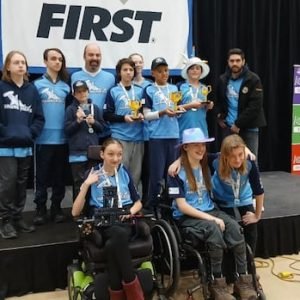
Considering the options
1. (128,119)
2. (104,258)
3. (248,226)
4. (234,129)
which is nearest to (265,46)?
(234,129)

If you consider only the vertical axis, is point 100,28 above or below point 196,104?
above

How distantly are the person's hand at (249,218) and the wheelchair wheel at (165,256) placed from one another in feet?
1.77

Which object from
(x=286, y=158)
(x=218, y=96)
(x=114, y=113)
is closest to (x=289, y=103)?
(x=286, y=158)

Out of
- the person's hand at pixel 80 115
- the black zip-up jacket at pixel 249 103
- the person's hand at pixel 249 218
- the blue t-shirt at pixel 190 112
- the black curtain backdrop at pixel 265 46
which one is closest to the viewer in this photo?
the person's hand at pixel 249 218

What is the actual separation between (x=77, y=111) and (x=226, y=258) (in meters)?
1.33

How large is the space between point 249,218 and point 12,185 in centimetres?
145

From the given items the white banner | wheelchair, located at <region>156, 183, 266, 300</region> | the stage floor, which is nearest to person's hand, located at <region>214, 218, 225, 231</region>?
wheelchair, located at <region>156, 183, 266, 300</region>

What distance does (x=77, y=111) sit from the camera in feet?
9.78

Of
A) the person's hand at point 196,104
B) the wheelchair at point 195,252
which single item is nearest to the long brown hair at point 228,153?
the wheelchair at point 195,252

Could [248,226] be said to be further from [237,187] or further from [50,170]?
[50,170]

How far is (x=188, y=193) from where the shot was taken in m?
2.68

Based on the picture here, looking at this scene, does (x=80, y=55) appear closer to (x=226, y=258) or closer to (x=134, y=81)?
(x=134, y=81)

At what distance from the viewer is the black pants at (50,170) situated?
10.2ft

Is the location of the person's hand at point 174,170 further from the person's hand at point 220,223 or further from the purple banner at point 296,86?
the purple banner at point 296,86
